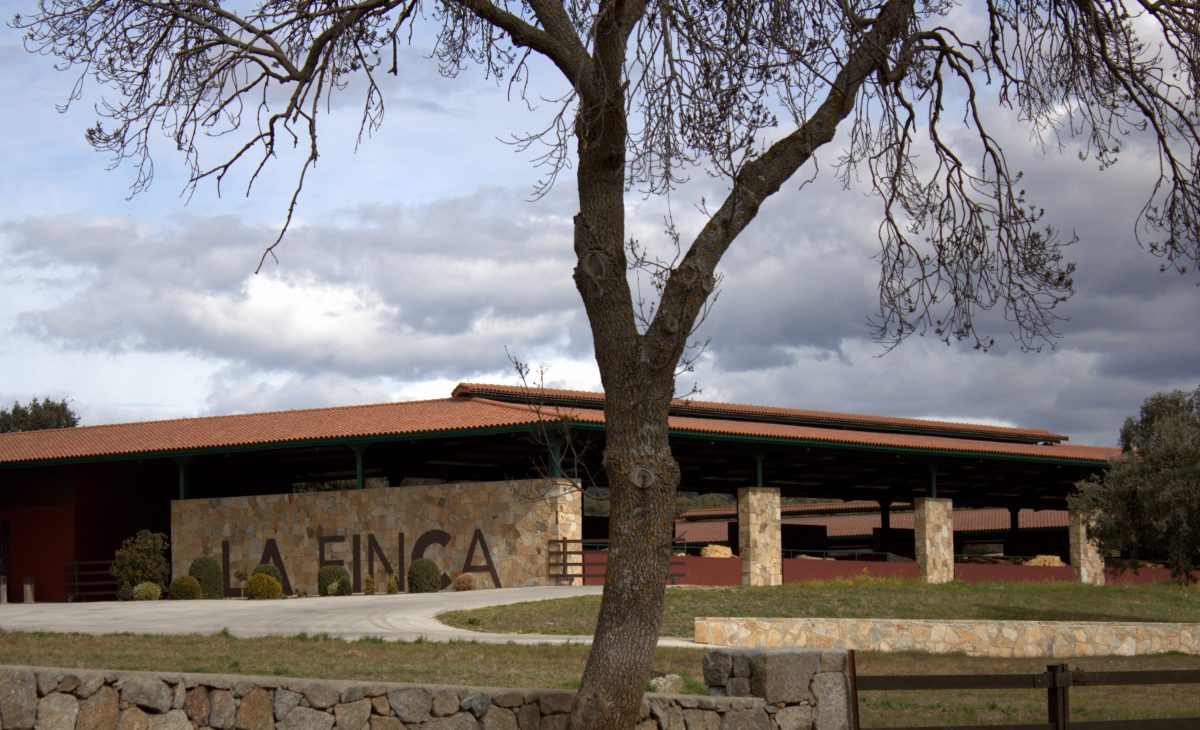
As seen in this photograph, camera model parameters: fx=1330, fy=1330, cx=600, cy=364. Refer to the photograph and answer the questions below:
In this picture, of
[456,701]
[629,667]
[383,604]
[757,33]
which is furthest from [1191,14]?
[383,604]

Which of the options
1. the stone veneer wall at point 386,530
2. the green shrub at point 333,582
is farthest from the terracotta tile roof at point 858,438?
the green shrub at point 333,582

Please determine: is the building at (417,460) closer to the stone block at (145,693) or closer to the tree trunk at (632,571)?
the stone block at (145,693)

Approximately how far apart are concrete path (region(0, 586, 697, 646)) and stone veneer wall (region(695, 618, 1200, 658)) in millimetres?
1137

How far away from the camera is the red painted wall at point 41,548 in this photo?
38.2m

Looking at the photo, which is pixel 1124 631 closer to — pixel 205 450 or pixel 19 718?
pixel 19 718

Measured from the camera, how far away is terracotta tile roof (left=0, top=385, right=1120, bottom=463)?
110 ft

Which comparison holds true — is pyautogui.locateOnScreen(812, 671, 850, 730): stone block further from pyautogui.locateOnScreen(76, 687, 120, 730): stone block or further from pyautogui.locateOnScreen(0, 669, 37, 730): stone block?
pyautogui.locateOnScreen(0, 669, 37, 730): stone block

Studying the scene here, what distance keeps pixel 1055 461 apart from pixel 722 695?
110 feet

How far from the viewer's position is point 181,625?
21.8 metres

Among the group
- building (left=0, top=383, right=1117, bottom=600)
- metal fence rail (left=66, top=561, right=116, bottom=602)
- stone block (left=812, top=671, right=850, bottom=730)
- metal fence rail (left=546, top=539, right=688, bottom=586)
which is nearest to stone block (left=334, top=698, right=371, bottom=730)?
stone block (left=812, top=671, right=850, bottom=730)

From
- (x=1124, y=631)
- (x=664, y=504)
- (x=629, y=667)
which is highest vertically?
(x=664, y=504)

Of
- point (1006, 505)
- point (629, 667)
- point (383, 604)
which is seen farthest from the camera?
point (1006, 505)

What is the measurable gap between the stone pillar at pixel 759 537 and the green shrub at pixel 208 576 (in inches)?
529

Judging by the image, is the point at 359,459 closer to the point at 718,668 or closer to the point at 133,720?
the point at 133,720
